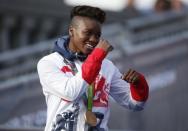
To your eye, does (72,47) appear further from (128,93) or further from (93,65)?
(128,93)

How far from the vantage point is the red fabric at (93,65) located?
5566 mm

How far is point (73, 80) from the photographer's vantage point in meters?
5.61

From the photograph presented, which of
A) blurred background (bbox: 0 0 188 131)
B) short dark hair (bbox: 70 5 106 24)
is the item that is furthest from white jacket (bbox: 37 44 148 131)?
blurred background (bbox: 0 0 188 131)

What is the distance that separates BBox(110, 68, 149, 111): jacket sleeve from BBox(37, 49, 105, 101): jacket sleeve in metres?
0.50

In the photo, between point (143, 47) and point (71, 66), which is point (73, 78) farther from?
point (143, 47)

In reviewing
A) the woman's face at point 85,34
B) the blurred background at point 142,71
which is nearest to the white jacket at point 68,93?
the woman's face at point 85,34

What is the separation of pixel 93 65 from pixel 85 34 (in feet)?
0.98

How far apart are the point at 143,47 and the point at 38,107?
2.01 metres

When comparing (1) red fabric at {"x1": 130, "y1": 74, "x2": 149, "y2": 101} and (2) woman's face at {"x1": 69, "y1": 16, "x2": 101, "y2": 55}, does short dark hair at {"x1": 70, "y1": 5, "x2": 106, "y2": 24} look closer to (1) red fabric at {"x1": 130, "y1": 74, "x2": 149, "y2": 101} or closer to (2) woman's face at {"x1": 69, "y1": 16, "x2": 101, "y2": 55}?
(2) woman's face at {"x1": 69, "y1": 16, "x2": 101, "y2": 55}

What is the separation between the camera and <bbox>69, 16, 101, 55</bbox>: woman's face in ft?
18.9

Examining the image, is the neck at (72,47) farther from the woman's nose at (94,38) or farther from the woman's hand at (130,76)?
the woman's hand at (130,76)

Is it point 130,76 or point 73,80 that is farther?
point 130,76

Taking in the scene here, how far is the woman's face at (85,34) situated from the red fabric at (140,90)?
419 mm

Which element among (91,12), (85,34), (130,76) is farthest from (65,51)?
(130,76)
